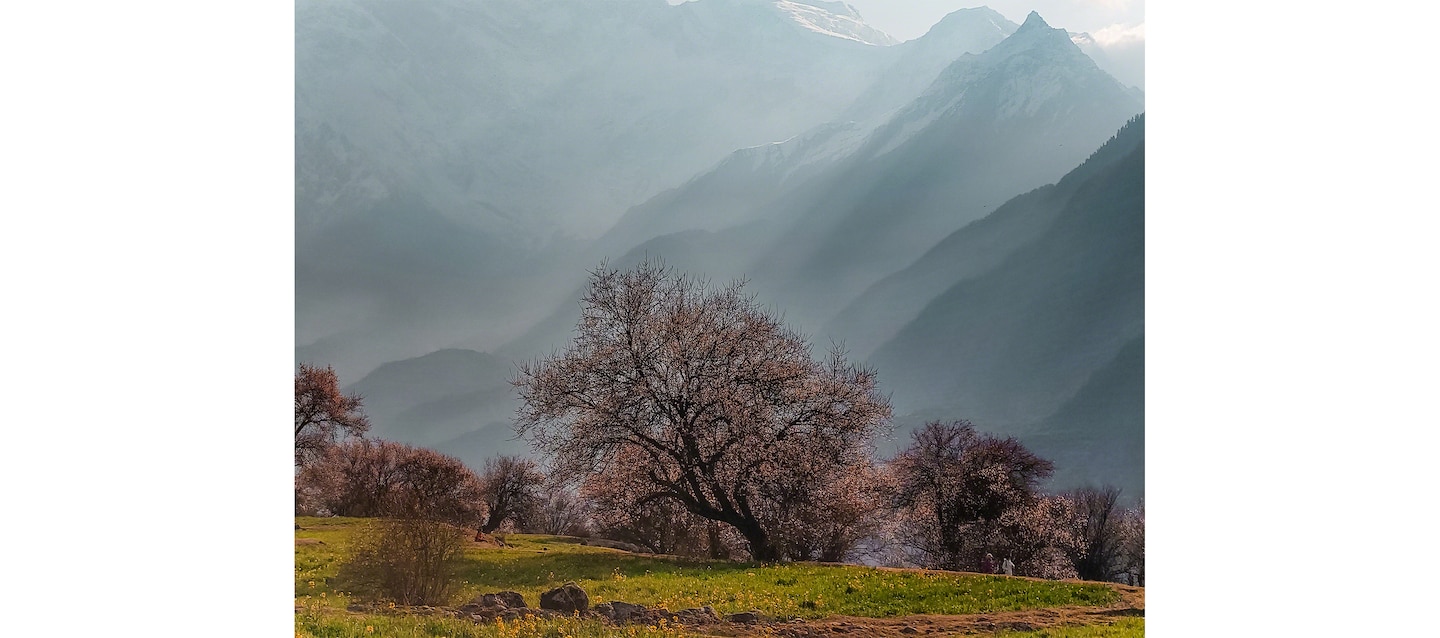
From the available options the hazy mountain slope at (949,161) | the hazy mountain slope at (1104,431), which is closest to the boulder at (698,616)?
the hazy mountain slope at (949,161)

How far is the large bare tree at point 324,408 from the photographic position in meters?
9.27

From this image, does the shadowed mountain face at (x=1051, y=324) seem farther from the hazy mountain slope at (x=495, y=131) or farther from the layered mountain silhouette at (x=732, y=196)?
the hazy mountain slope at (x=495, y=131)

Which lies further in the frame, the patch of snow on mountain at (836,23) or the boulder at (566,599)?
the patch of snow on mountain at (836,23)

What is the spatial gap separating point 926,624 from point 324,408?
18.3 feet

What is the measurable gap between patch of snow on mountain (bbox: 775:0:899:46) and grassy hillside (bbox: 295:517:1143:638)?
14.7 ft

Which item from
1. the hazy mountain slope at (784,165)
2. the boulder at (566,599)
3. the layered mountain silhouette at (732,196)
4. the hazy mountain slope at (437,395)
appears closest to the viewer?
the boulder at (566,599)

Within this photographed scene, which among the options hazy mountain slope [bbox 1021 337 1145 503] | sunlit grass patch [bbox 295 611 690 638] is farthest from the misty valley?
sunlit grass patch [bbox 295 611 690 638]

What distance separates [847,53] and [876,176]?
1.14 meters

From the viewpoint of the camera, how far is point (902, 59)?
346 inches

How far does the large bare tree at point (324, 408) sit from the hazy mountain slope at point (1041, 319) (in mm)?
4719
